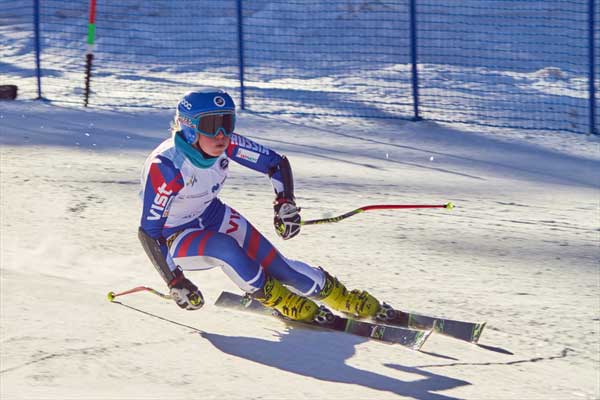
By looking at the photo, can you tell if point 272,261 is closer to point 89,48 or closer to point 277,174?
point 277,174

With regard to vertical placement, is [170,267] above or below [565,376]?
above

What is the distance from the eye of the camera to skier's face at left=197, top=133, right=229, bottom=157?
17.5 ft

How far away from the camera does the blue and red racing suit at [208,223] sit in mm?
5293

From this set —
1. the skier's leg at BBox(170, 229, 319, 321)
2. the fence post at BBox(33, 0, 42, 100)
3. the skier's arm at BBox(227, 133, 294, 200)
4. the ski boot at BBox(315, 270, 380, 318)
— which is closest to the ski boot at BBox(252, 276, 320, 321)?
the skier's leg at BBox(170, 229, 319, 321)

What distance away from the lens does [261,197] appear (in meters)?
8.56

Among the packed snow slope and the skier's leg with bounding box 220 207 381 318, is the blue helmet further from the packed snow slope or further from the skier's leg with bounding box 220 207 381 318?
the packed snow slope

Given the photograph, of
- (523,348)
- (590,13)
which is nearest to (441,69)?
(590,13)


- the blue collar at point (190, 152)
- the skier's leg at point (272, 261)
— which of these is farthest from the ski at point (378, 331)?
the blue collar at point (190, 152)

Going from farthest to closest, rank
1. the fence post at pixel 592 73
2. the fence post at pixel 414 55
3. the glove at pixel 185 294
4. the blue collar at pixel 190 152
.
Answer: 1. the fence post at pixel 414 55
2. the fence post at pixel 592 73
3. the blue collar at pixel 190 152
4. the glove at pixel 185 294

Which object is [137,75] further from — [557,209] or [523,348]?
[523,348]

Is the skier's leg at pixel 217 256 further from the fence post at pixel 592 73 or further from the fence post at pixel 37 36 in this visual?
the fence post at pixel 37 36

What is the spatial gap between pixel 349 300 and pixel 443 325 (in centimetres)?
53

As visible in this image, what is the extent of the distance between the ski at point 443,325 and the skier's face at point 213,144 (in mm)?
1328

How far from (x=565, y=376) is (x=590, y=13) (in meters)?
7.19
